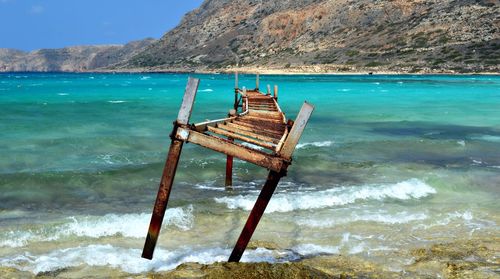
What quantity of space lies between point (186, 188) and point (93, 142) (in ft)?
35.4

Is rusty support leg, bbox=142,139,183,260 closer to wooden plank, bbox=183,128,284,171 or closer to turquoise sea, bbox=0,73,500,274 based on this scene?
wooden plank, bbox=183,128,284,171

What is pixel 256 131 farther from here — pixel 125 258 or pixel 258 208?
pixel 125 258

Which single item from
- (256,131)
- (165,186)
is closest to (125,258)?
(165,186)

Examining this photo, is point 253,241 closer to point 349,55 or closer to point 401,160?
point 401,160

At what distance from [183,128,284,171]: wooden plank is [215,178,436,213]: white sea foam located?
5.24 meters

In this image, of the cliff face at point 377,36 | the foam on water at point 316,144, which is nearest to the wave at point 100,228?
the foam on water at point 316,144

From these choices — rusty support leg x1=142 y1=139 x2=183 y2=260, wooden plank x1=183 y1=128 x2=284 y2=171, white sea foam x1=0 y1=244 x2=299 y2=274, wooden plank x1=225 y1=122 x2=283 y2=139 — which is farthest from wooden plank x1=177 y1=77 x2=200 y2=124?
wooden plank x1=225 y1=122 x2=283 y2=139

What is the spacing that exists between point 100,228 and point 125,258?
204cm

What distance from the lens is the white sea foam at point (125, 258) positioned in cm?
852

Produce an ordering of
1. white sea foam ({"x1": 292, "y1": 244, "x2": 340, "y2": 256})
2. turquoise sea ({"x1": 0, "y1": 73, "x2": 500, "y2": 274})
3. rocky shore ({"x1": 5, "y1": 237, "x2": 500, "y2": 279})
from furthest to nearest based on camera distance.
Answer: turquoise sea ({"x1": 0, "y1": 73, "x2": 500, "y2": 274}) < white sea foam ({"x1": 292, "y1": 244, "x2": 340, "y2": 256}) < rocky shore ({"x1": 5, "y1": 237, "x2": 500, "y2": 279})

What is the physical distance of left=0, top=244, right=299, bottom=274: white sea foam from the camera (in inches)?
336

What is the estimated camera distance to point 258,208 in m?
7.45

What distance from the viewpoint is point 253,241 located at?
32.2 feet

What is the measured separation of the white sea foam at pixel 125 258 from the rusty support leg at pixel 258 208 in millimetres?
1180
